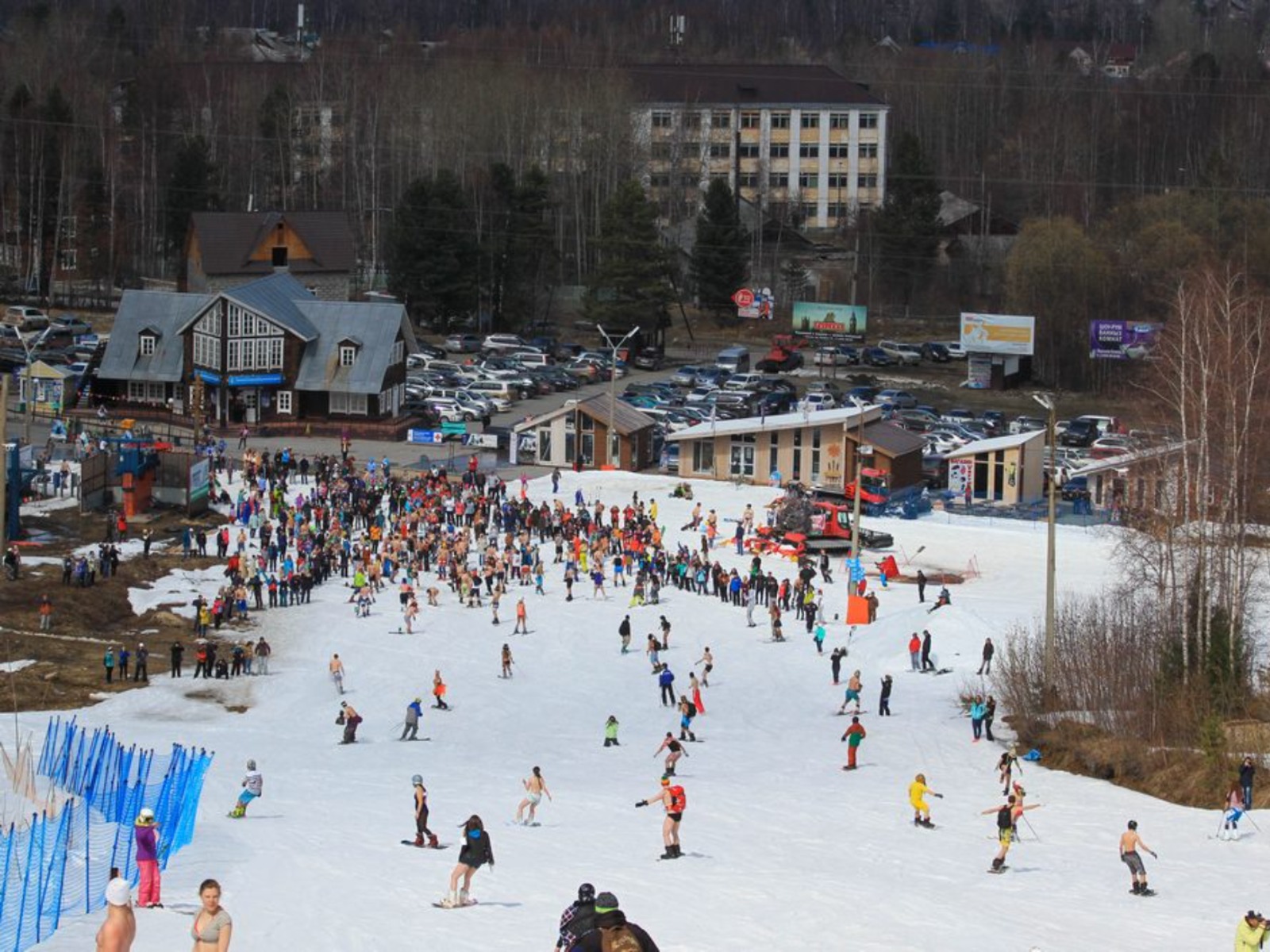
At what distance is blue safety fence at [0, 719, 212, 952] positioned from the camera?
23781mm

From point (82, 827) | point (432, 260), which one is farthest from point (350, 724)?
point (432, 260)

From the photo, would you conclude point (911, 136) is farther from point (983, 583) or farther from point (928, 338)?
point (983, 583)

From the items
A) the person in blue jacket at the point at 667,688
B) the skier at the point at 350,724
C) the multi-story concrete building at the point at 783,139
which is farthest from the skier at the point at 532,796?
the multi-story concrete building at the point at 783,139

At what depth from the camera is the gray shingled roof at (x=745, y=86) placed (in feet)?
386

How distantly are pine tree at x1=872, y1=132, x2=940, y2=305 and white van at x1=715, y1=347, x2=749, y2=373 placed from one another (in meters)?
16.1

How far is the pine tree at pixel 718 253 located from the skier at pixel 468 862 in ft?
251

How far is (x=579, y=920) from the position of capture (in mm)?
19469

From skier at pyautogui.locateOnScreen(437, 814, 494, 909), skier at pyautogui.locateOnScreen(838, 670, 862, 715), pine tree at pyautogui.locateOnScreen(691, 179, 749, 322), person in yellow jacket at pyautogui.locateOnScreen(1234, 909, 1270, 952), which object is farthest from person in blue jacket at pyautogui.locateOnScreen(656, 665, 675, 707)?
pine tree at pyautogui.locateOnScreen(691, 179, 749, 322)

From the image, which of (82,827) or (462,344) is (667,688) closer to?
(82,827)

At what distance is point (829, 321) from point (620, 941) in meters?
78.0

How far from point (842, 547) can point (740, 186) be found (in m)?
63.0

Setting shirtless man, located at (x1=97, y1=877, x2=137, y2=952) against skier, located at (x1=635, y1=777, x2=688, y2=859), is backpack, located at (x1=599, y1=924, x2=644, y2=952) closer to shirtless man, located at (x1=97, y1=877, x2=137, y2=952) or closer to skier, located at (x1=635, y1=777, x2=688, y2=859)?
shirtless man, located at (x1=97, y1=877, x2=137, y2=952)

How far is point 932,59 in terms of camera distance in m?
150

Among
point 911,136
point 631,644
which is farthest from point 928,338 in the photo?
point 631,644
